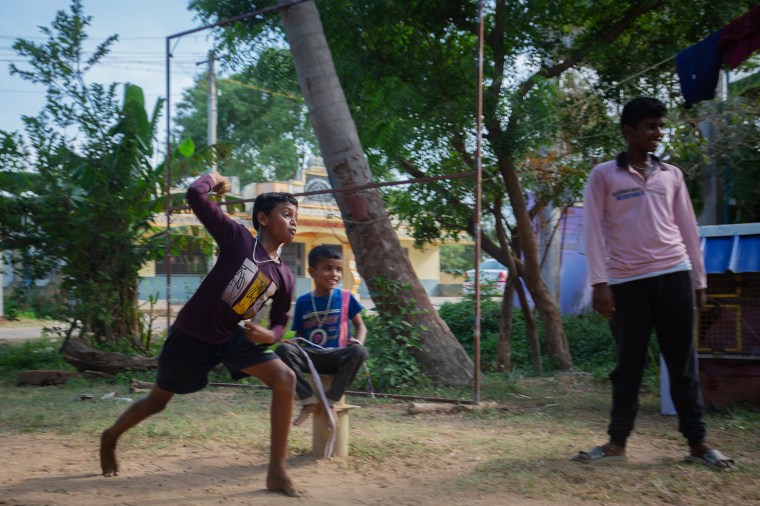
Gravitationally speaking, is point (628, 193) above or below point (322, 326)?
above

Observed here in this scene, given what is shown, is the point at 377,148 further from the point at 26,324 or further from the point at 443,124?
the point at 26,324

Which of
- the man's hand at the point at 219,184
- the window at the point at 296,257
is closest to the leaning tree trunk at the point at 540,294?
the man's hand at the point at 219,184

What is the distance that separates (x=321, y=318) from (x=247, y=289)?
50.4 inches

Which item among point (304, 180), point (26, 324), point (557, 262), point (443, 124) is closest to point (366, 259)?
point (443, 124)

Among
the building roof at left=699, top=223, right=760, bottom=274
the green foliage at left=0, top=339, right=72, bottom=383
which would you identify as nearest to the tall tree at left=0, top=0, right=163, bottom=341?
the green foliage at left=0, top=339, right=72, bottom=383

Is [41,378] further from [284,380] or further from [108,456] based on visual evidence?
[284,380]

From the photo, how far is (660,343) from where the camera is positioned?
439 cm

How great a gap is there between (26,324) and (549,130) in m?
16.2

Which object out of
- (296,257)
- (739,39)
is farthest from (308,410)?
(296,257)

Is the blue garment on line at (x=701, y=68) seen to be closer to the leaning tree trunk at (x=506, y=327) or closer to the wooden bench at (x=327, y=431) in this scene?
the wooden bench at (x=327, y=431)

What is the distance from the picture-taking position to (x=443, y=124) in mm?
8867

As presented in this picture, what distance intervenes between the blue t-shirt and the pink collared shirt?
66.2 inches

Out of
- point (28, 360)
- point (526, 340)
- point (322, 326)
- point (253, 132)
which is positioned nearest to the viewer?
point (322, 326)

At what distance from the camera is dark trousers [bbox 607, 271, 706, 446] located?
4.26 metres
